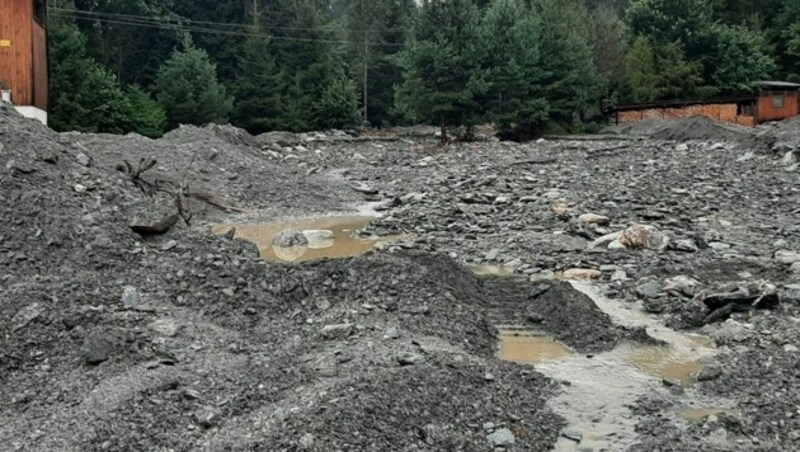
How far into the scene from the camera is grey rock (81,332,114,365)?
19.6 ft

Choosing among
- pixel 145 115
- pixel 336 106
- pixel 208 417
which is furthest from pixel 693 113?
pixel 208 417

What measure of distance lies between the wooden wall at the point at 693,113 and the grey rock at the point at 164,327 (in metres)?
33.2

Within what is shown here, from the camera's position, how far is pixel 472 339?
7.02m

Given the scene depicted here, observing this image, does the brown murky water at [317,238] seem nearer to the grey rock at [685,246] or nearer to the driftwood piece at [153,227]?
the driftwood piece at [153,227]

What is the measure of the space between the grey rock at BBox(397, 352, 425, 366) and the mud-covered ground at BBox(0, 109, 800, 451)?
2 cm

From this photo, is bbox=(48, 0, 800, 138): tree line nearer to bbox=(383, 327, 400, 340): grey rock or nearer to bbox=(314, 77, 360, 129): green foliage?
bbox=(314, 77, 360, 129): green foliage

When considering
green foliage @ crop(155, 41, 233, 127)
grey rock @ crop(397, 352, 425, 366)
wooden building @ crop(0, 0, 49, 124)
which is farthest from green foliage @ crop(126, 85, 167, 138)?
grey rock @ crop(397, 352, 425, 366)

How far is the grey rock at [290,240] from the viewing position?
12.8 metres

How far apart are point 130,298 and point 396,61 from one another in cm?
2983

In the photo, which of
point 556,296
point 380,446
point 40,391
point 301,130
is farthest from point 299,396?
point 301,130

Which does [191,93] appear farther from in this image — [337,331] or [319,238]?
[337,331]

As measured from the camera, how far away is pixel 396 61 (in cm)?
3562

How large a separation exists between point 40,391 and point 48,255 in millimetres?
2936

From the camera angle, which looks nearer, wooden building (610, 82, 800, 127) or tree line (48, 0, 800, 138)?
tree line (48, 0, 800, 138)
